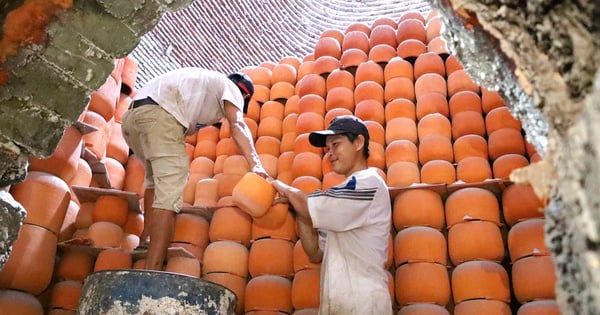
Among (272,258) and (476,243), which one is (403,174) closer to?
(476,243)

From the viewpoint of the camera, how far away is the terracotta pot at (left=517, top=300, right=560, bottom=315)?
8.65 feet

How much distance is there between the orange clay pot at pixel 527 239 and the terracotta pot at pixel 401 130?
1009mm

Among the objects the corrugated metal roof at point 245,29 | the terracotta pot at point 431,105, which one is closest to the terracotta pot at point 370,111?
the terracotta pot at point 431,105

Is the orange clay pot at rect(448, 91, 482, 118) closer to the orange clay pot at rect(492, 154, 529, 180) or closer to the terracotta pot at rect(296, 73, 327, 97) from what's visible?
the orange clay pot at rect(492, 154, 529, 180)

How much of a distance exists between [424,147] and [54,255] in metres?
2.39

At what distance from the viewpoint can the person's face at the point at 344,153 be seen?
3023 millimetres

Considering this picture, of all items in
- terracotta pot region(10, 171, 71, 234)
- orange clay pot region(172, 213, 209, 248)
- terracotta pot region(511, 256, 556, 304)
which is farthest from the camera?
orange clay pot region(172, 213, 209, 248)

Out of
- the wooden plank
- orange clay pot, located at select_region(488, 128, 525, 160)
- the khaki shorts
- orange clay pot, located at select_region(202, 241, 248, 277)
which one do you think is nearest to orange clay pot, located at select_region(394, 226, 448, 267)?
orange clay pot, located at select_region(488, 128, 525, 160)

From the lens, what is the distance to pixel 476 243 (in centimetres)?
301

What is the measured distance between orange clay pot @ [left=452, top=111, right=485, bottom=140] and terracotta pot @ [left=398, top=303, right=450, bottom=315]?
124 cm

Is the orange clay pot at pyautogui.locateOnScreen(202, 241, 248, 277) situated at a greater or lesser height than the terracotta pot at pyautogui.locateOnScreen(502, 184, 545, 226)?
lesser

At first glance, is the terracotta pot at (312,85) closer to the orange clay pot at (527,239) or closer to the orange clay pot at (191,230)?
the orange clay pot at (191,230)

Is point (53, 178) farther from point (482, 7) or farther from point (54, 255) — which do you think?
point (482, 7)

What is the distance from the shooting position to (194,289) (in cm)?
247
